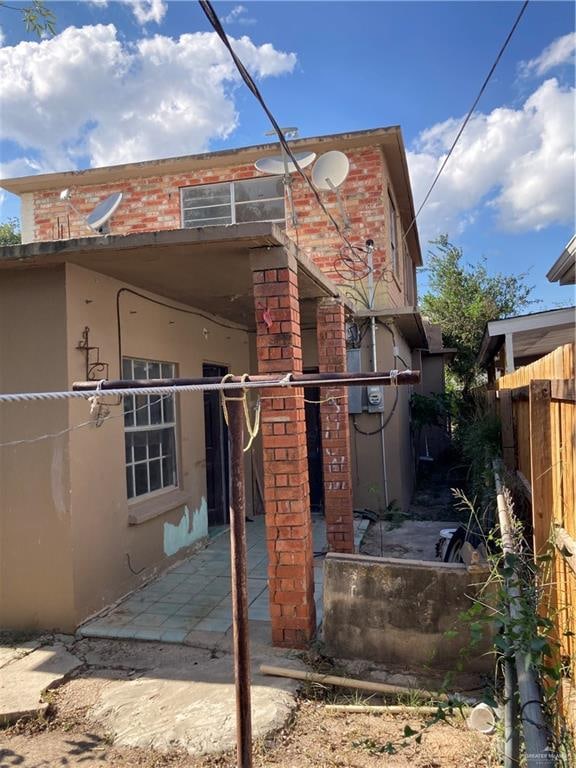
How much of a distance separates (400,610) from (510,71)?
5.42m

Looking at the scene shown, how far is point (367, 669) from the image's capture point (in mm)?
3615

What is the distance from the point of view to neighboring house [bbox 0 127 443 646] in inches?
159

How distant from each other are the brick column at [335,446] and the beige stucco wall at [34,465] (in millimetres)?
2880

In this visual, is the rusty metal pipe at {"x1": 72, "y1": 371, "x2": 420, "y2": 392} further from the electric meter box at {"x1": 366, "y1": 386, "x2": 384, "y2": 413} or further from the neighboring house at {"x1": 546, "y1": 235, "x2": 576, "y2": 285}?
the electric meter box at {"x1": 366, "y1": 386, "x2": 384, "y2": 413}

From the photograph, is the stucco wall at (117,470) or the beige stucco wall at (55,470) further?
the stucco wall at (117,470)

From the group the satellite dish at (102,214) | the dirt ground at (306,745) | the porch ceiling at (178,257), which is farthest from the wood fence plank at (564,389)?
the satellite dish at (102,214)

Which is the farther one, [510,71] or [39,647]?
[510,71]

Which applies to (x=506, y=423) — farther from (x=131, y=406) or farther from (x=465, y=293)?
(x=465, y=293)

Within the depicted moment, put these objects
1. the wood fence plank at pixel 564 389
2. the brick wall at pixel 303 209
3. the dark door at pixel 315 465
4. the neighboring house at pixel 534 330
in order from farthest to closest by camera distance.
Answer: the dark door at pixel 315 465, the brick wall at pixel 303 209, the neighboring house at pixel 534 330, the wood fence plank at pixel 564 389

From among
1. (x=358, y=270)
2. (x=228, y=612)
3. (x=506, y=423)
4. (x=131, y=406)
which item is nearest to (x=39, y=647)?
(x=228, y=612)

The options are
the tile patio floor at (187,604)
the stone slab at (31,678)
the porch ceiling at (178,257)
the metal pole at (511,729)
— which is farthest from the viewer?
the tile patio floor at (187,604)

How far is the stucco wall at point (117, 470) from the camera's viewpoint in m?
4.53

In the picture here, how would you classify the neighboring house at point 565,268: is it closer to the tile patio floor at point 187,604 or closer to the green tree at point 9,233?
the tile patio floor at point 187,604

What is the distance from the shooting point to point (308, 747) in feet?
9.25
